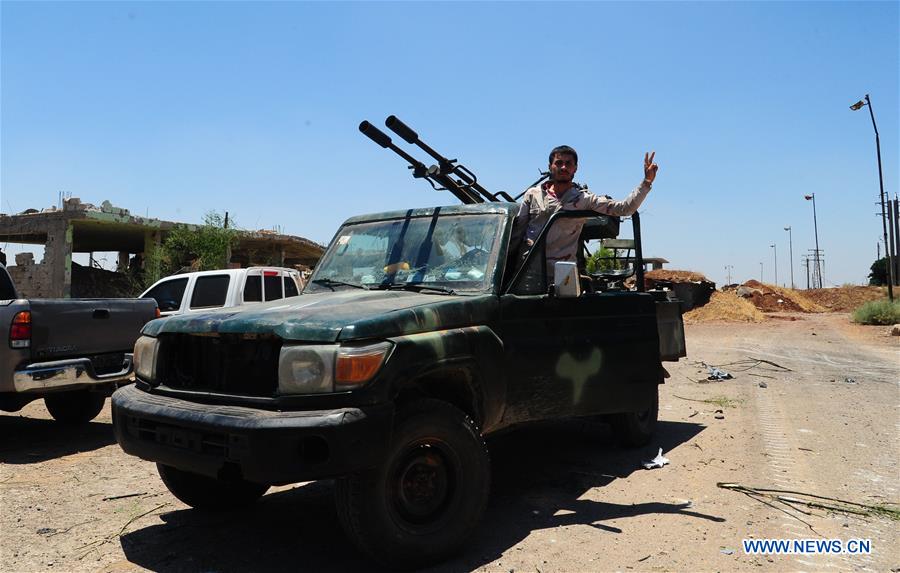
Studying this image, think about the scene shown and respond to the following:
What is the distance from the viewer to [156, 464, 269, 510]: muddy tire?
13.3 ft

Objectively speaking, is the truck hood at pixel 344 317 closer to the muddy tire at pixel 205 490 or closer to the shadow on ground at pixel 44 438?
the muddy tire at pixel 205 490

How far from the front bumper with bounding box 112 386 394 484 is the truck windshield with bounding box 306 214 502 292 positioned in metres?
1.35

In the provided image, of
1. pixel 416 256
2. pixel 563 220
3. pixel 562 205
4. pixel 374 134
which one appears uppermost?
pixel 374 134

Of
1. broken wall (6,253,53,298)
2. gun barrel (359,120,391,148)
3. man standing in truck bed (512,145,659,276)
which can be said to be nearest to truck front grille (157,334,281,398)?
man standing in truck bed (512,145,659,276)

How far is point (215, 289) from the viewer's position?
30.2 feet

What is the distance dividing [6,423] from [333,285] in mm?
5340

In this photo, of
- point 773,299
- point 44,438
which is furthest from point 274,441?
point 773,299

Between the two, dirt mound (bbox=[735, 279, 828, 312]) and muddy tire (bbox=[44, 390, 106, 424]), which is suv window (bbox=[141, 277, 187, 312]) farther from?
dirt mound (bbox=[735, 279, 828, 312])

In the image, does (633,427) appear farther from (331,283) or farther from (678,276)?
(678,276)

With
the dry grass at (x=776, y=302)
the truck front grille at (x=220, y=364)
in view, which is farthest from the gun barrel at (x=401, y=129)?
the dry grass at (x=776, y=302)

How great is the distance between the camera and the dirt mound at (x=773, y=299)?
34.8 m

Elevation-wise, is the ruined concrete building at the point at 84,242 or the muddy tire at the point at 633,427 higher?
the ruined concrete building at the point at 84,242

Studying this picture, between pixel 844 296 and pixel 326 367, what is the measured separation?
157 feet

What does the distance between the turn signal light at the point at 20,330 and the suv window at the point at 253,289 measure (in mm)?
3577
